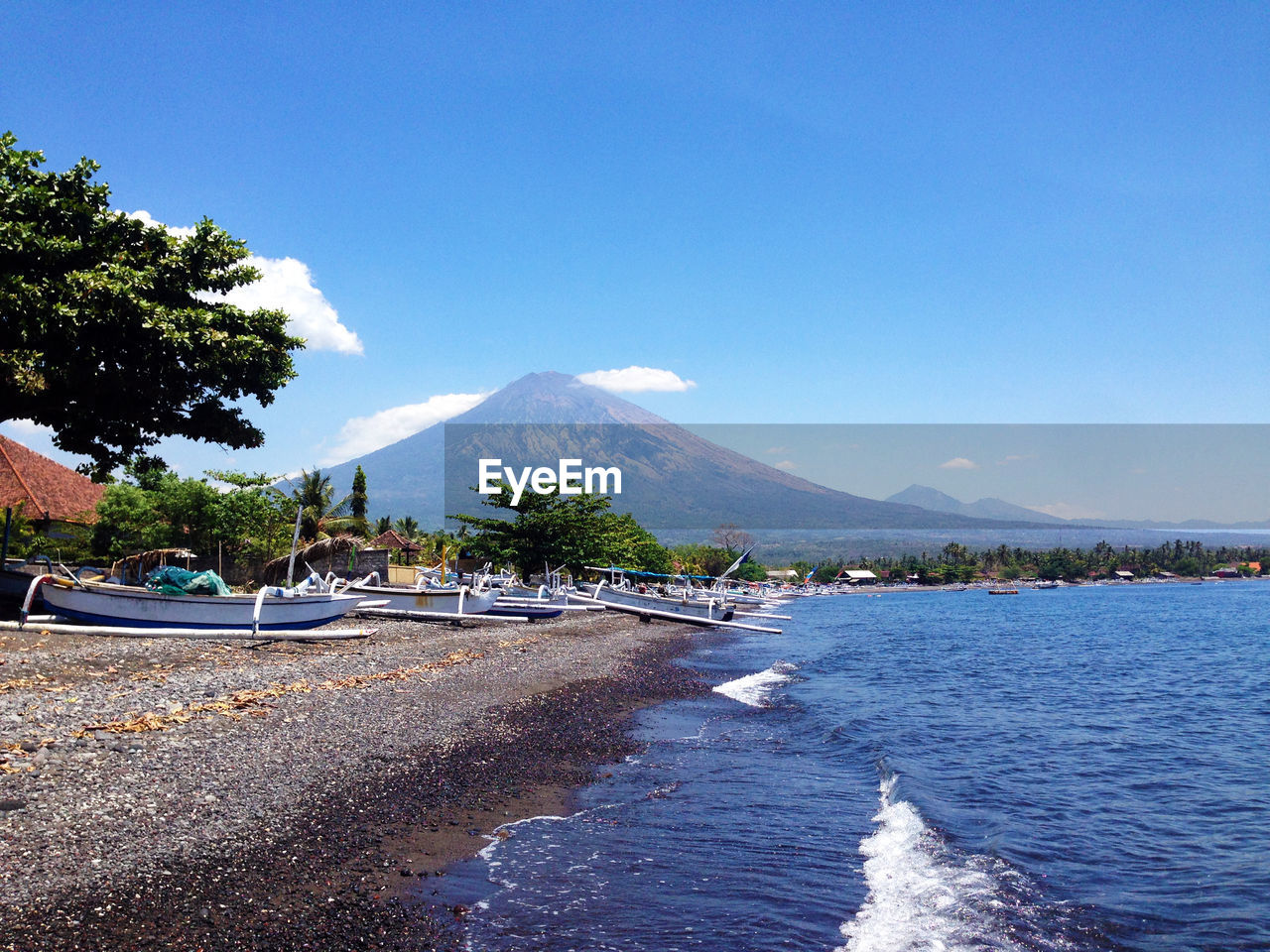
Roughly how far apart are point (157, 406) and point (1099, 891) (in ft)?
65.9

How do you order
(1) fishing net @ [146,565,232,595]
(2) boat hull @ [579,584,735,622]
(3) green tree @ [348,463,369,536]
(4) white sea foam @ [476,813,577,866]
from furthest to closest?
(3) green tree @ [348,463,369,536] < (2) boat hull @ [579,584,735,622] < (1) fishing net @ [146,565,232,595] < (4) white sea foam @ [476,813,577,866]

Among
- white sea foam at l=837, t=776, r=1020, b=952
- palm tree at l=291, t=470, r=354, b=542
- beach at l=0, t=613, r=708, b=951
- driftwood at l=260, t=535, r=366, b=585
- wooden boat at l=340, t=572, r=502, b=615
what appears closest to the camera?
beach at l=0, t=613, r=708, b=951

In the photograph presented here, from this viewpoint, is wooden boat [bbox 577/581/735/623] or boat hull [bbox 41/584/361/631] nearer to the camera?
boat hull [bbox 41/584/361/631]

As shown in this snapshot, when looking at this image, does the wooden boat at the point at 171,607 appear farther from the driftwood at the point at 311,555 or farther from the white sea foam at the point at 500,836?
the driftwood at the point at 311,555

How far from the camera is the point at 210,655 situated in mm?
15836

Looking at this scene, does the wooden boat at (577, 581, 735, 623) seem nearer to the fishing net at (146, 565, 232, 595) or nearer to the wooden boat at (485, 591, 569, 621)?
the wooden boat at (485, 591, 569, 621)

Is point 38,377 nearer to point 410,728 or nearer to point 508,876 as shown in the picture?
point 410,728

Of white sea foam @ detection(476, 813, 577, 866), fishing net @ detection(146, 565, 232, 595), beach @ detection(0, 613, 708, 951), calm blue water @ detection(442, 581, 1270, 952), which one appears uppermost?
fishing net @ detection(146, 565, 232, 595)

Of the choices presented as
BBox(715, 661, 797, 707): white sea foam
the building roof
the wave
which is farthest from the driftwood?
the wave

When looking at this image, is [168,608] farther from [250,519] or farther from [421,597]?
[250,519]

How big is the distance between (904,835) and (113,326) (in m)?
17.1

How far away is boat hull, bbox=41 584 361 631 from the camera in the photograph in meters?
17.2

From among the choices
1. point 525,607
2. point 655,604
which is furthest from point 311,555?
point 655,604

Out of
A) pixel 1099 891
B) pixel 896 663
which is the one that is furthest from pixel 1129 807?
pixel 896 663
